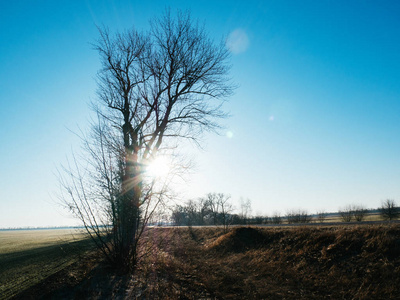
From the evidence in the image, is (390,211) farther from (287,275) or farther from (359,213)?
(287,275)

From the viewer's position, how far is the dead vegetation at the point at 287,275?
5340 millimetres

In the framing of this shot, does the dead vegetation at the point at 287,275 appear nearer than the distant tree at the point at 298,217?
Yes

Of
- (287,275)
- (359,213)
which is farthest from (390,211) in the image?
(287,275)

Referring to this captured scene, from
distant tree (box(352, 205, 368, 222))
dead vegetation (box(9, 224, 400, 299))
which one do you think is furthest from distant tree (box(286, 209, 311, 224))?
dead vegetation (box(9, 224, 400, 299))

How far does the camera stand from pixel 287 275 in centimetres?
700

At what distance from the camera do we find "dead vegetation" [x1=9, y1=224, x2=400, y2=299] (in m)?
5.34

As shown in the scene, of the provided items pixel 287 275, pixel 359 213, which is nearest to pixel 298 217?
pixel 359 213

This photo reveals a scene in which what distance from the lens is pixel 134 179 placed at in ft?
24.8

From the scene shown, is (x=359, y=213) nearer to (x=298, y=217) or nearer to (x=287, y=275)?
(x=298, y=217)

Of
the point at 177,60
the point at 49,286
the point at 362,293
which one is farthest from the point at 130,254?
the point at 177,60

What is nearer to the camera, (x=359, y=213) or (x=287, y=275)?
(x=287, y=275)

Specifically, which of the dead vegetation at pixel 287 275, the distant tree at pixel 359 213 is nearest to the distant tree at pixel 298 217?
the distant tree at pixel 359 213

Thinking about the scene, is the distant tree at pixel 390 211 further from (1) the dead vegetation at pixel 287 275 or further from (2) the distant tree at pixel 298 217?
(1) the dead vegetation at pixel 287 275

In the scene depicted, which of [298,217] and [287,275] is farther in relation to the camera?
[298,217]
